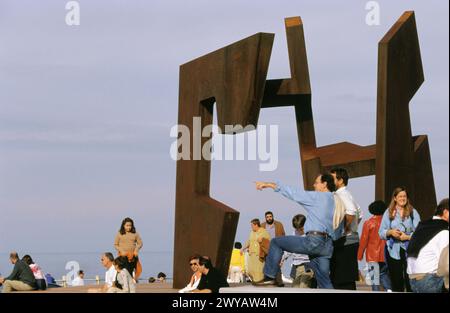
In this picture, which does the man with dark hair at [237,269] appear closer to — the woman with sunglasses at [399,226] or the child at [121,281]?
the child at [121,281]

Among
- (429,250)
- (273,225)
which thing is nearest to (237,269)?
(273,225)

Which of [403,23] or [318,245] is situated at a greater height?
[403,23]

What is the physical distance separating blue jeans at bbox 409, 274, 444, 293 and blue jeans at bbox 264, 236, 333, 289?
1.61m

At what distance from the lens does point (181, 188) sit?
13844 mm

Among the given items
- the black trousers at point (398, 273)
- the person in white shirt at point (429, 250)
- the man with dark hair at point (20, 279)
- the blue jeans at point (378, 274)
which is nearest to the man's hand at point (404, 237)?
the black trousers at point (398, 273)

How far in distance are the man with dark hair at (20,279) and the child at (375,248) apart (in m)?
5.39

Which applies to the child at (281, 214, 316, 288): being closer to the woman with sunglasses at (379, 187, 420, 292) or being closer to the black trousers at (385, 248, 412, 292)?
the black trousers at (385, 248, 412, 292)

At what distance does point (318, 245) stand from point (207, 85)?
3994 mm

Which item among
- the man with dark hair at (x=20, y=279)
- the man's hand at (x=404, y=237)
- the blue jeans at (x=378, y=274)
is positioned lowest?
the man with dark hair at (x=20, y=279)

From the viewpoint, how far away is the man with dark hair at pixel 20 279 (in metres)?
13.9

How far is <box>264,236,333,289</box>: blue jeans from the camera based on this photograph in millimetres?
10109

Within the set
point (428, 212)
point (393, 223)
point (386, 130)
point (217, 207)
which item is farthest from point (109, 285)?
point (428, 212)

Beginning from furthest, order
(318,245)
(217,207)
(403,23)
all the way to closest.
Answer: (403,23)
(217,207)
(318,245)
